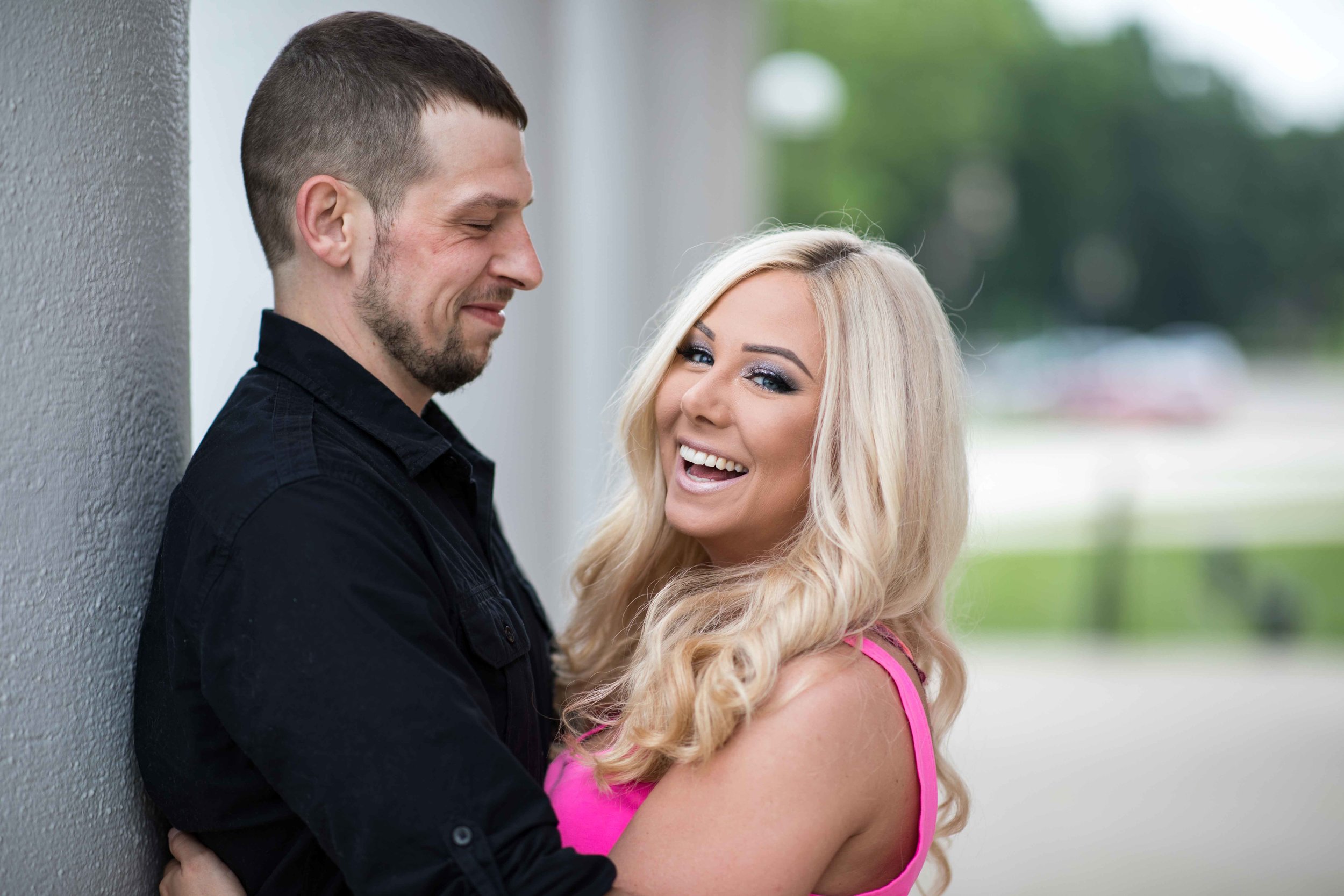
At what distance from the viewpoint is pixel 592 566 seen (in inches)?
89.9

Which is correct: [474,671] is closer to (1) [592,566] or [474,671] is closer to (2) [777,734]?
(2) [777,734]

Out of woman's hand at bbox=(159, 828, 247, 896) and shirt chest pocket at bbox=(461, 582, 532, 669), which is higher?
shirt chest pocket at bbox=(461, 582, 532, 669)

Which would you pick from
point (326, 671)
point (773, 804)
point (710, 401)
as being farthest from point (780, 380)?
point (326, 671)

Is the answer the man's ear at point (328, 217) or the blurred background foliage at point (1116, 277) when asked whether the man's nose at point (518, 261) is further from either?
the blurred background foliage at point (1116, 277)

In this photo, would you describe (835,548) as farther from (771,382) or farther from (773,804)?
(773,804)

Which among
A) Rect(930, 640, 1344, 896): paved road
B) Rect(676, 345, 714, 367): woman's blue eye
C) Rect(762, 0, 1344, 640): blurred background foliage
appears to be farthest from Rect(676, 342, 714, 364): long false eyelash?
Rect(762, 0, 1344, 640): blurred background foliage

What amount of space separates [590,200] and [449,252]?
305 cm

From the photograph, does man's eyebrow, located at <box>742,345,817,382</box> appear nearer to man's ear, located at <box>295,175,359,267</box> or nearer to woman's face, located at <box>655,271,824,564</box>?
woman's face, located at <box>655,271,824,564</box>

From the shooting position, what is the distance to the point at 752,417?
1801 mm

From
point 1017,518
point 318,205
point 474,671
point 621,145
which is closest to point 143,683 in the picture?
point 474,671

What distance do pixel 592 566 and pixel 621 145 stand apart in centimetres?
279

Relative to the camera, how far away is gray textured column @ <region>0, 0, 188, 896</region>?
129 centimetres

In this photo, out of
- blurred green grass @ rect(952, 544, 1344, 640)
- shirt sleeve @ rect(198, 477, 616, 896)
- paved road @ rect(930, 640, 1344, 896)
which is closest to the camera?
shirt sleeve @ rect(198, 477, 616, 896)

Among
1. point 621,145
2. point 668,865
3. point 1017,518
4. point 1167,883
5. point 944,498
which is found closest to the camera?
point 668,865
